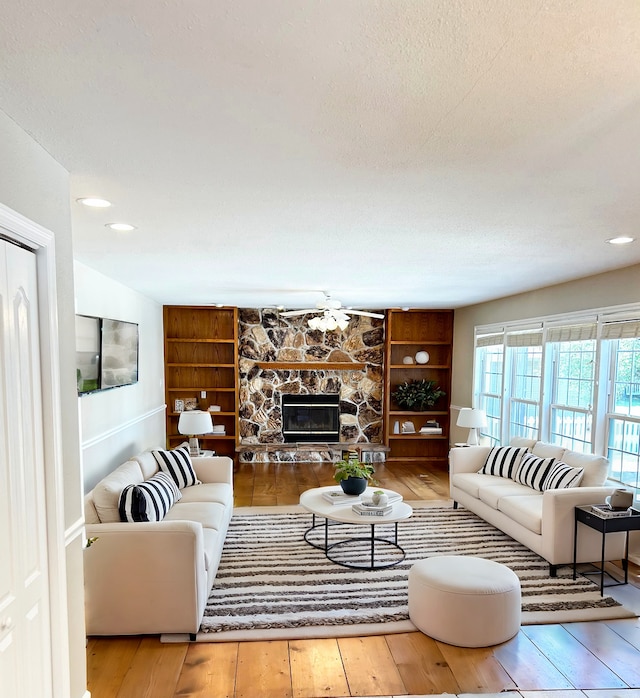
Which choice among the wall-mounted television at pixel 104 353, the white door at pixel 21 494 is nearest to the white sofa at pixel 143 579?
the white door at pixel 21 494

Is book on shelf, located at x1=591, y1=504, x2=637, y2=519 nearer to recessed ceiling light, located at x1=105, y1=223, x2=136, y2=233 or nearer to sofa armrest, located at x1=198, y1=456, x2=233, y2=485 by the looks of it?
sofa armrest, located at x1=198, y1=456, x2=233, y2=485

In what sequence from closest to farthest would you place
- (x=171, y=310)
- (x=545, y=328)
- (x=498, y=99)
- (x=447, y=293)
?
(x=498, y=99), (x=545, y=328), (x=447, y=293), (x=171, y=310)

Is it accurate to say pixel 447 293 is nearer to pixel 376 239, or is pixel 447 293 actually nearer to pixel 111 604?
pixel 376 239

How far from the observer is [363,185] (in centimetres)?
201

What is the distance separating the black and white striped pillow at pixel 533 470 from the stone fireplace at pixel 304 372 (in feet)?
11.0

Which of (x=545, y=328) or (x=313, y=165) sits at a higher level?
(x=313, y=165)

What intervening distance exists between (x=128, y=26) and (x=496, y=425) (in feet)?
20.2

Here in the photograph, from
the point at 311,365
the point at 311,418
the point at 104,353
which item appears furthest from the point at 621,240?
the point at 311,418

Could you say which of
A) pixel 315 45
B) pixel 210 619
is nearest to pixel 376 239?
pixel 315 45

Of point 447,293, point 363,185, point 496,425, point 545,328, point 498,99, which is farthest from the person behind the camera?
point 496,425

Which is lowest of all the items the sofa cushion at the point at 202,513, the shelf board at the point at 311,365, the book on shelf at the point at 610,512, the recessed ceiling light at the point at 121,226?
the sofa cushion at the point at 202,513

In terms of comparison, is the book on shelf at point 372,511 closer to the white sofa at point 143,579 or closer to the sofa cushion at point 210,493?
the sofa cushion at point 210,493

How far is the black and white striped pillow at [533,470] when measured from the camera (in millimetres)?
4340

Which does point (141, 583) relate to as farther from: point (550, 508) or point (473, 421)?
point (473, 421)
